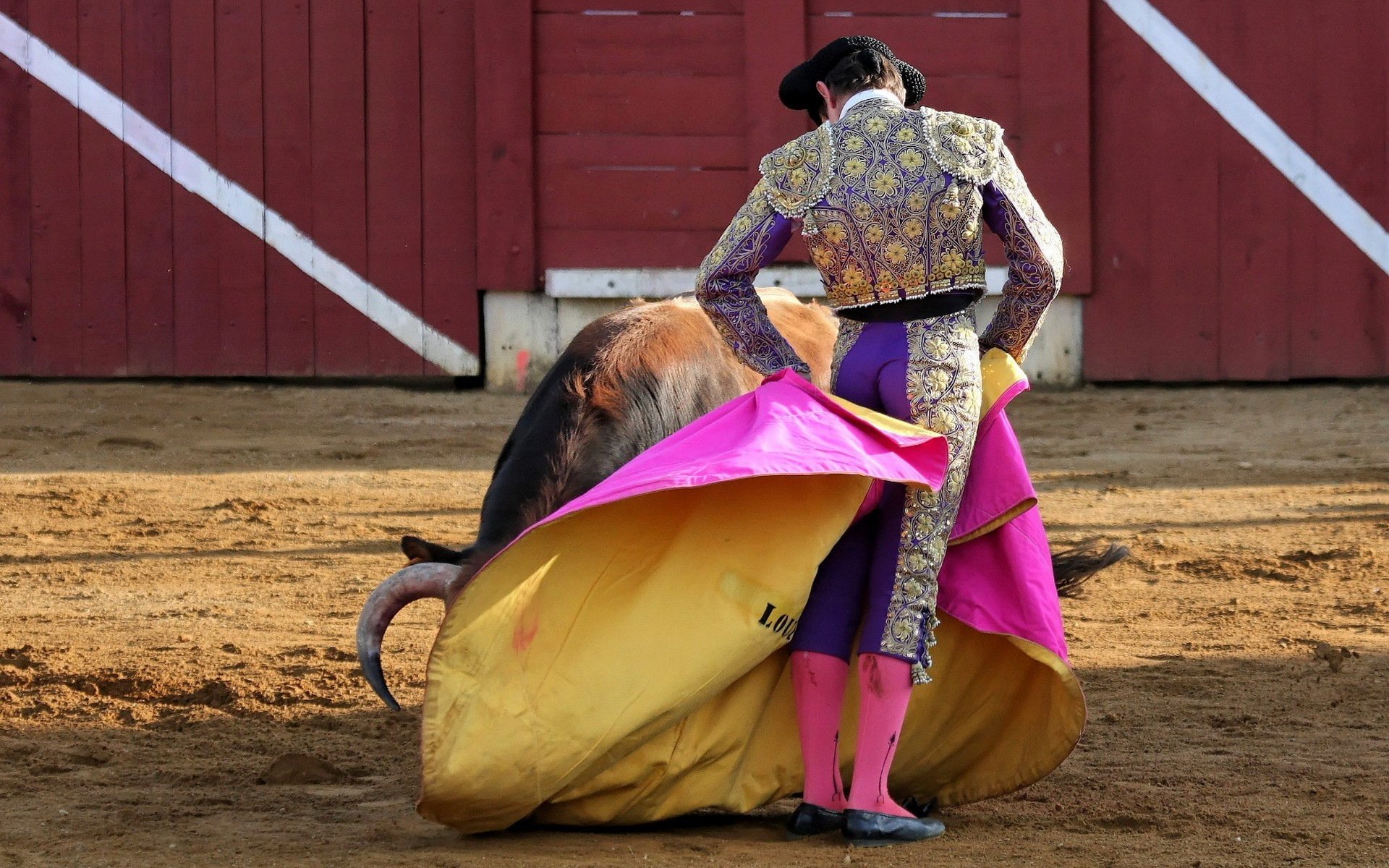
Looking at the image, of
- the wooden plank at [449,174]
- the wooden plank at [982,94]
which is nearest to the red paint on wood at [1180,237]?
the wooden plank at [982,94]

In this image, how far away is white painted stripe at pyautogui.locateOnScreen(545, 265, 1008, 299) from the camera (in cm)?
847

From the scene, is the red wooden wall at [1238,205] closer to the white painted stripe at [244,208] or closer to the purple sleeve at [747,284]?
the white painted stripe at [244,208]

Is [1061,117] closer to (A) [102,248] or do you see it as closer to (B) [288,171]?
(B) [288,171]

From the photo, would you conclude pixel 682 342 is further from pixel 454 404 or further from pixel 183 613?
pixel 454 404

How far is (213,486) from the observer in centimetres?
650

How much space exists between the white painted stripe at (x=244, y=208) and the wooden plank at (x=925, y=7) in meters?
2.60

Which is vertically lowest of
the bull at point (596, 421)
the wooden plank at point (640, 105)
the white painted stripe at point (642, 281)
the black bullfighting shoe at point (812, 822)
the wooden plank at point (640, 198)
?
the black bullfighting shoe at point (812, 822)

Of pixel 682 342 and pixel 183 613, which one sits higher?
pixel 682 342

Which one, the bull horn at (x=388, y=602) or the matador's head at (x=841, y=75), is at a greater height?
the matador's head at (x=841, y=75)

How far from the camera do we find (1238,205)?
8547 mm

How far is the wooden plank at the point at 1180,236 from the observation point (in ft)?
28.0

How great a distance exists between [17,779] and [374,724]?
0.77m

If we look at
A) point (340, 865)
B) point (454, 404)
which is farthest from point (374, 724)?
point (454, 404)

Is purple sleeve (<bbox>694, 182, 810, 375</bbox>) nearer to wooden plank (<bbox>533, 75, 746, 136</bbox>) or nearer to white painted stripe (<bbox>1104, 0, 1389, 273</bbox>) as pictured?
wooden plank (<bbox>533, 75, 746, 136</bbox>)
